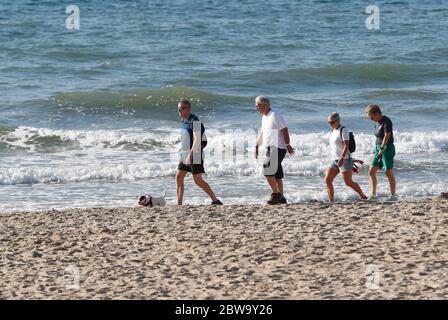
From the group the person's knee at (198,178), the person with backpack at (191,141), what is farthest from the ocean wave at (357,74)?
the person with backpack at (191,141)

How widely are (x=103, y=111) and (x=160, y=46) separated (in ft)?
24.3

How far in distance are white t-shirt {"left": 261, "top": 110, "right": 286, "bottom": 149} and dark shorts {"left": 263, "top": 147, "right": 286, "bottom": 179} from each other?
0.20 feet

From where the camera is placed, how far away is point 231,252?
32.5 feet

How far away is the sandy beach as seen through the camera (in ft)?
28.8

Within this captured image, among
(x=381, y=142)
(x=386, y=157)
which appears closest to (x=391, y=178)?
(x=386, y=157)

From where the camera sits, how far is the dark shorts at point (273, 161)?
12.1 metres

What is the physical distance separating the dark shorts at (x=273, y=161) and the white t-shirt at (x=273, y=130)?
0.20 ft

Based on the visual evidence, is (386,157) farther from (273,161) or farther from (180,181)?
(180,181)

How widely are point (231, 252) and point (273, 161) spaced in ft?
7.91

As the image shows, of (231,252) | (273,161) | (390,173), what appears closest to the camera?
(231,252)

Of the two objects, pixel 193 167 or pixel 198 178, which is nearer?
pixel 193 167

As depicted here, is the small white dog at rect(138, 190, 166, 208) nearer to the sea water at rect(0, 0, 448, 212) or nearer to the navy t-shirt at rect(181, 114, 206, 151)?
the navy t-shirt at rect(181, 114, 206, 151)
